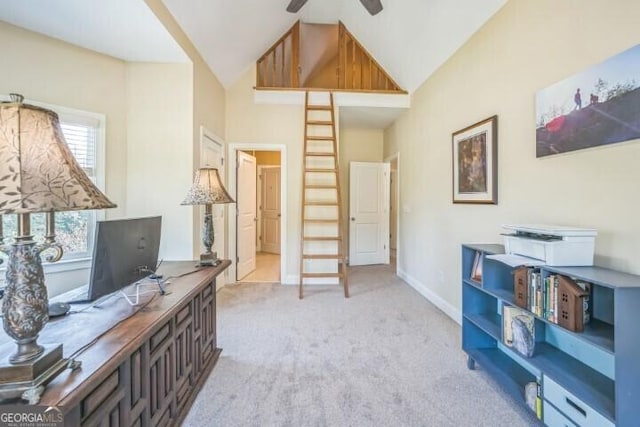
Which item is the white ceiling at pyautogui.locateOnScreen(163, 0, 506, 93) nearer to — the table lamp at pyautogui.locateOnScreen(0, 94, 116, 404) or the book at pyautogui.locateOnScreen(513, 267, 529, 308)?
the book at pyautogui.locateOnScreen(513, 267, 529, 308)

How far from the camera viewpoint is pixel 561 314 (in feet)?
4.76

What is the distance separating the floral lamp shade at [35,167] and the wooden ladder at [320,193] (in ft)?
11.0

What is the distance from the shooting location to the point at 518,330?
172cm

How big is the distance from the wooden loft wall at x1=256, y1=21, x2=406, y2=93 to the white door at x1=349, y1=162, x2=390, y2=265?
4.93 feet

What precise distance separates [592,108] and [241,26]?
10.9 ft

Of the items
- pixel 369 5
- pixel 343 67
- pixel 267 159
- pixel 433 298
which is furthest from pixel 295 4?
pixel 267 159

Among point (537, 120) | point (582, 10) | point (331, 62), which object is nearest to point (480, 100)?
point (537, 120)

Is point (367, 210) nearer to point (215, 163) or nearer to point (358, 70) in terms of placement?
point (358, 70)

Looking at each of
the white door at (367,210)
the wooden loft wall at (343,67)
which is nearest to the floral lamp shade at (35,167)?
the wooden loft wall at (343,67)

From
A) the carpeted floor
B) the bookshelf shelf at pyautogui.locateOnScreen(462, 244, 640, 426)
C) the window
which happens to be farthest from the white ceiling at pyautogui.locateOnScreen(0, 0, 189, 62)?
the bookshelf shelf at pyautogui.locateOnScreen(462, 244, 640, 426)

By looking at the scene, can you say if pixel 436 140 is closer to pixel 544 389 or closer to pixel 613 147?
pixel 613 147

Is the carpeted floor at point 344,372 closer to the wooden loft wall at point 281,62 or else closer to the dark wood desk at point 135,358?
the dark wood desk at point 135,358

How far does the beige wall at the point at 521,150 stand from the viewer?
151cm

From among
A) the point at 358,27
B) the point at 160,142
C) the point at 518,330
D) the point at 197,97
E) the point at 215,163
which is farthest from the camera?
the point at 358,27
